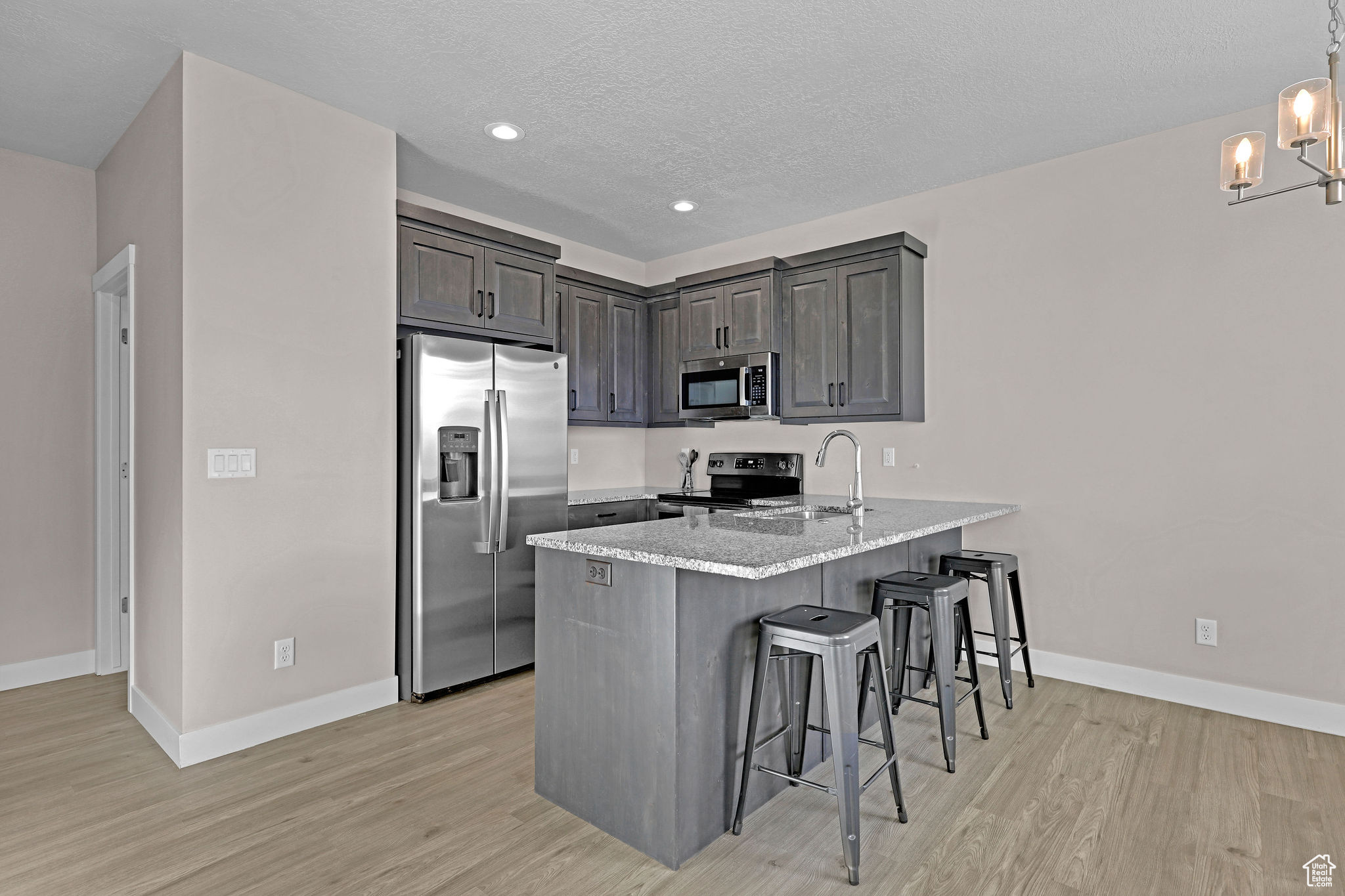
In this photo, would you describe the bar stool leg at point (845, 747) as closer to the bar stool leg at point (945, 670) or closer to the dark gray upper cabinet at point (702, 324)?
the bar stool leg at point (945, 670)

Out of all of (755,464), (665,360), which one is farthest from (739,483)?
(665,360)

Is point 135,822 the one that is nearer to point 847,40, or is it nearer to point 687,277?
point 847,40

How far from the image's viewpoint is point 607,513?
4.23 meters

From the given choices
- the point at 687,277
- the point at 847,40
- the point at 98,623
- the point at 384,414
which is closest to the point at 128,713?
the point at 98,623

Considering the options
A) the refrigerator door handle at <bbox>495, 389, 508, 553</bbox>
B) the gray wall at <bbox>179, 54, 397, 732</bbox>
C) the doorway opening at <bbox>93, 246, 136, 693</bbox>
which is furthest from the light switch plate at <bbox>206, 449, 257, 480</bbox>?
the doorway opening at <bbox>93, 246, 136, 693</bbox>

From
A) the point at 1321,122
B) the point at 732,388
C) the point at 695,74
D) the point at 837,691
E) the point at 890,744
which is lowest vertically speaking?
the point at 890,744

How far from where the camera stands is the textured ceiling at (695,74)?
91.7 inches

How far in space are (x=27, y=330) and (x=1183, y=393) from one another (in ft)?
18.5

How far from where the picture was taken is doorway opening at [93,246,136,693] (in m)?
3.57

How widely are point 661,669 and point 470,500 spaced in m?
1.79

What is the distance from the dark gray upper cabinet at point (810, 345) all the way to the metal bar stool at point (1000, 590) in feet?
3.90

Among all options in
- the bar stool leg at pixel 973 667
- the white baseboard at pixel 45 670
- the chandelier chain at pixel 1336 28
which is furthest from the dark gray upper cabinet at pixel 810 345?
the white baseboard at pixel 45 670

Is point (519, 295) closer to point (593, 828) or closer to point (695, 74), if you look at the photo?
point (695, 74)

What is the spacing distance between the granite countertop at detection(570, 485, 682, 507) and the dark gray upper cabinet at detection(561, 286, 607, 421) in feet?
1.73
